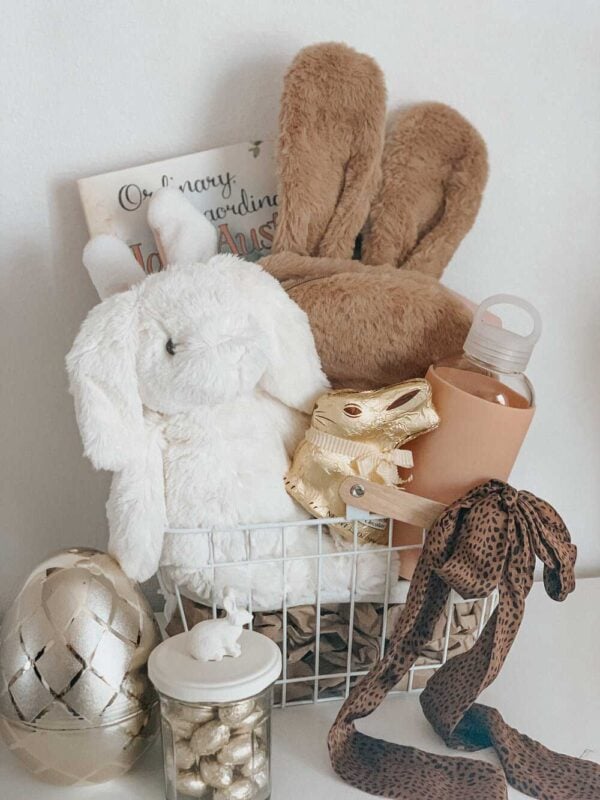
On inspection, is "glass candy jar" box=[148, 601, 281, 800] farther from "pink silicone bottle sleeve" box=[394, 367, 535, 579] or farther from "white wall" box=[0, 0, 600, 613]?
"white wall" box=[0, 0, 600, 613]

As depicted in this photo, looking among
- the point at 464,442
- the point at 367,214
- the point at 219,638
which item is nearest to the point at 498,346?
the point at 464,442

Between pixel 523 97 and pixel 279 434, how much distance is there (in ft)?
1.30

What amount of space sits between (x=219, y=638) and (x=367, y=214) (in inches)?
14.5

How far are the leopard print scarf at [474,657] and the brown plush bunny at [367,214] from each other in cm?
14

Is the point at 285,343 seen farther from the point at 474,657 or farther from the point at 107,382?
the point at 474,657

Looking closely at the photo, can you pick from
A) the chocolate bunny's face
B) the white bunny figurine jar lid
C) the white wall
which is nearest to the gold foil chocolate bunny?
the chocolate bunny's face

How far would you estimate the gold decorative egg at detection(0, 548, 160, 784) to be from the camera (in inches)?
21.5

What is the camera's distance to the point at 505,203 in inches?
31.6

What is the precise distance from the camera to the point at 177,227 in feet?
2.25

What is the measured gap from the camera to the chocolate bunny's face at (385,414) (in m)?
0.61

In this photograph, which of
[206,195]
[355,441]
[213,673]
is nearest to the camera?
[213,673]

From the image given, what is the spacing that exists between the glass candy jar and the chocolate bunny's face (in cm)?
16

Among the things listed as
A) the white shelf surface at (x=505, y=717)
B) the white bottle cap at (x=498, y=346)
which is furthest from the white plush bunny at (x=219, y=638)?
the white bottle cap at (x=498, y=346)

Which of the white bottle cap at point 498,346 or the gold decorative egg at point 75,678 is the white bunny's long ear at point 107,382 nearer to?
the gold decorative egg at point 75,678
